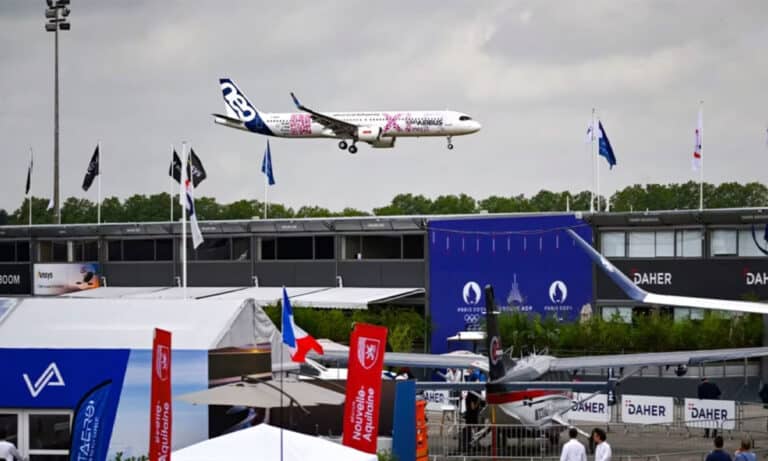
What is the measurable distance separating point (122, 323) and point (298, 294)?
3615 cm

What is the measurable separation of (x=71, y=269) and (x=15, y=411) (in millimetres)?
47076

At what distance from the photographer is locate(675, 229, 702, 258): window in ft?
171

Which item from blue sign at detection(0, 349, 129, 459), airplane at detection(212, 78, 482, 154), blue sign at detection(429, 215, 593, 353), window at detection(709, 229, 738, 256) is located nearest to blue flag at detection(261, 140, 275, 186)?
airplane at detection(212, 78, 482, 154)

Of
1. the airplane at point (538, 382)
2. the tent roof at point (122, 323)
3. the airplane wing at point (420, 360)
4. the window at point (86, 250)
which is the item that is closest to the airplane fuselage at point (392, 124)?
the window at point (86, 250)

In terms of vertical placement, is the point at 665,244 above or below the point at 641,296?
above

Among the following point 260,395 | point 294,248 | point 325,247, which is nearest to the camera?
point 260,395

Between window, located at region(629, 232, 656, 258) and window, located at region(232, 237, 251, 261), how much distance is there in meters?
18.0

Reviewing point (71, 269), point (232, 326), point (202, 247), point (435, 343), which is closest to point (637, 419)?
point (232, 326)

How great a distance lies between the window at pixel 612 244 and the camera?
5369 cm

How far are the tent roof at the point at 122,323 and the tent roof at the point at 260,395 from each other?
1.51 m

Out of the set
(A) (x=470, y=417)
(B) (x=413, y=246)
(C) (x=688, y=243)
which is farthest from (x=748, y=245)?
(A) (x=470, y=417)

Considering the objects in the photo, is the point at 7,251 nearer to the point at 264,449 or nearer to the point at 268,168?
the point at 268,168

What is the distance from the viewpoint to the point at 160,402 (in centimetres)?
1644

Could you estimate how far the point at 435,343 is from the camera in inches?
2205
